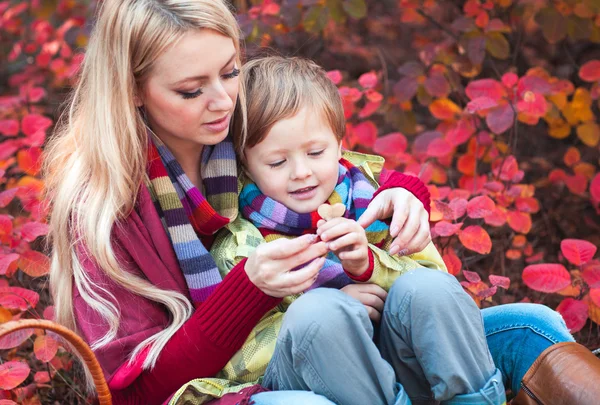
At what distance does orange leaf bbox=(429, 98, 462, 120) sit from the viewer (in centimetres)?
327

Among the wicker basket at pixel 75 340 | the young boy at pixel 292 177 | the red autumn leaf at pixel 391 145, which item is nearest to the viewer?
the wicker basket at pixel 75 340

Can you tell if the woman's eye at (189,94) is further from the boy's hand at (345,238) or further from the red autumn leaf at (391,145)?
the red autumn leaf at (391,145)

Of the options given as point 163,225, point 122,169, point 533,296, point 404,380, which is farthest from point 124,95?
point 533,296

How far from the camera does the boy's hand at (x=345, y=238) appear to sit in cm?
170

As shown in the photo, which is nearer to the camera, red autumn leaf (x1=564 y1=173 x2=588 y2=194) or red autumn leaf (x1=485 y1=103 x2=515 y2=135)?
red autumn leaf (x1=485 y1=103 x2=515 y2=135)

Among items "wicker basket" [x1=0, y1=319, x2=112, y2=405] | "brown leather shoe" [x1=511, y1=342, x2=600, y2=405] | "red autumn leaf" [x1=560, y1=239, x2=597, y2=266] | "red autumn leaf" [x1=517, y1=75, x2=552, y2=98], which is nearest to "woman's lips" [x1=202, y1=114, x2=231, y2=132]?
"wicker basket" [x1=0, y1=319, x2=112, y2=405]

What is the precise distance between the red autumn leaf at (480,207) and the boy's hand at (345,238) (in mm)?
873

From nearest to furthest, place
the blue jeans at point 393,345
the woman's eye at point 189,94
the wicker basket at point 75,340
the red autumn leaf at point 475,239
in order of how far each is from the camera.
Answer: the wicker basket at point 75,340
the blue jeans at point 393,345
the woman's eye at point 189,94
the red autumn leaf at point 475,239

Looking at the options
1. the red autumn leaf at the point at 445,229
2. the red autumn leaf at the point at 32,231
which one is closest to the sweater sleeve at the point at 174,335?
the red autumn leaf at the point at 32,231

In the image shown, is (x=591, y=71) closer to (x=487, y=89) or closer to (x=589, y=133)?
(x=589, y=133)

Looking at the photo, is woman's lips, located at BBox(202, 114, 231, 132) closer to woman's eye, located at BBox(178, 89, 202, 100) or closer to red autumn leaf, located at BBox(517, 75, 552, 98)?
woman's eye, located at BBox(178, 89, 202, 100)

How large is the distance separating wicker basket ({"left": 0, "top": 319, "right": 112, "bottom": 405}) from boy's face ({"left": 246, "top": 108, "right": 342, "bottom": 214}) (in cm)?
66

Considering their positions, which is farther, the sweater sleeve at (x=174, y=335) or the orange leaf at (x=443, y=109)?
the orange leaf at (x=443, y=109)

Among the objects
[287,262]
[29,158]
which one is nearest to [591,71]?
[287,262]
